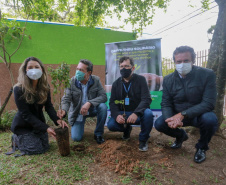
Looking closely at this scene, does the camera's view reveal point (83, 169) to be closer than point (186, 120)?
Yes

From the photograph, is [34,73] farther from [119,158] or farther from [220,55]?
[220,55]

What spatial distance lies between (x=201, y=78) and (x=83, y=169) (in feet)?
6.61

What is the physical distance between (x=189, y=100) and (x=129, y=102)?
97 centimetres

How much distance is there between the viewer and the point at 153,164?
209cm

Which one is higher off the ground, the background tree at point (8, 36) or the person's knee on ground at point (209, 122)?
the background tree at point (8, 36)

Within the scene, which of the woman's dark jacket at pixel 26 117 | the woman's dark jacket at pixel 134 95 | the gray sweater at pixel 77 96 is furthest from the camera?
the gray sweater at pixel 77 96

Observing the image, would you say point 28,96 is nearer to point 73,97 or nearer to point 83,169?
point 73,97

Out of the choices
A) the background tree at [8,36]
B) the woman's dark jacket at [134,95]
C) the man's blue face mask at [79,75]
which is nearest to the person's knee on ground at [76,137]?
the woman's dark jacket at [134,95]

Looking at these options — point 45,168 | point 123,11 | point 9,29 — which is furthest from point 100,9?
point 45,168

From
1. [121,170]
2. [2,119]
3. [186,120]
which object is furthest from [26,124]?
[186,120]

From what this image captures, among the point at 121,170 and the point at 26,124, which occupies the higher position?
the point at 26,124

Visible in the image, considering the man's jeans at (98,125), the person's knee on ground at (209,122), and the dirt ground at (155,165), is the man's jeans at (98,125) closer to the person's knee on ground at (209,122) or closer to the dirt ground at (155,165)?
the dirt ground at (155,165)

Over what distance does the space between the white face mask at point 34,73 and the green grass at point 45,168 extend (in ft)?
3.70

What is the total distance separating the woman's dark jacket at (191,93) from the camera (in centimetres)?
218
